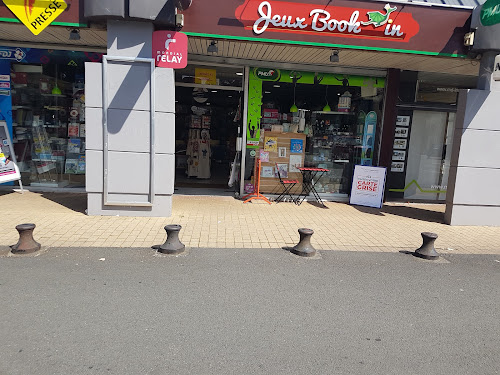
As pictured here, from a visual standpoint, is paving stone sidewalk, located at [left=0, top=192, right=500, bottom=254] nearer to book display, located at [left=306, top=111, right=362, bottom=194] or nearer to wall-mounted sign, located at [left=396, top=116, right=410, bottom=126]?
book display, located at [left=306, top=111, right=362, bottom=194]

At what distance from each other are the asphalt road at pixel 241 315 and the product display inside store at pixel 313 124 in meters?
4.49

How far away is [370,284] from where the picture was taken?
14.8ft

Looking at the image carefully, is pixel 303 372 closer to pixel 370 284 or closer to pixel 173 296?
pixel 173 296

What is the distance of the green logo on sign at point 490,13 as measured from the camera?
651cm

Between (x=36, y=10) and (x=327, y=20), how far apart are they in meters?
5.21

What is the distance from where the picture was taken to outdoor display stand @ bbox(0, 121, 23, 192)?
317 inches

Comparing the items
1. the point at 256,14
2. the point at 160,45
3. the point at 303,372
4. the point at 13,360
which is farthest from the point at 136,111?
the point at 303,372

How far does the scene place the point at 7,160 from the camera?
326 inches

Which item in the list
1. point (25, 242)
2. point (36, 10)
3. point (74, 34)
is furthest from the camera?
point (74, 34)

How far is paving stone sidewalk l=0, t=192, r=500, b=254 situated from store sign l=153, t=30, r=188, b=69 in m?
2.88

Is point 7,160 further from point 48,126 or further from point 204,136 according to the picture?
point 204,136

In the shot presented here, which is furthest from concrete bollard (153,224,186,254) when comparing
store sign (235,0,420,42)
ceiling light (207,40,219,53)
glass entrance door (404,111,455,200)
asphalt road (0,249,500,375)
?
glass entrance door (404,111,455,200)

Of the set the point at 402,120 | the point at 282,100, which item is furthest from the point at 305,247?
the point at 402,120

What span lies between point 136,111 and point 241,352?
498 centimetres
